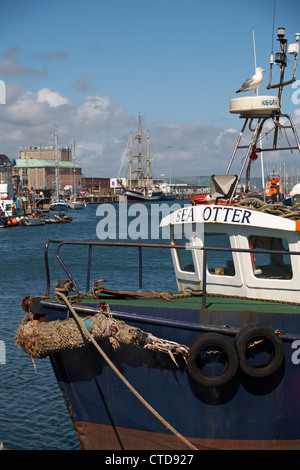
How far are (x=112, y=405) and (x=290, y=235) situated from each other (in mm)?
3654

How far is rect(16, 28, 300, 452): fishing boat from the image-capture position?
783 cm

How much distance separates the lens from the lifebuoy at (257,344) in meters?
7.72

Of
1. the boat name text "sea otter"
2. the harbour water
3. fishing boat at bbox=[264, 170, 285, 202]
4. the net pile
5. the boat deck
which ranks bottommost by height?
the harbour water

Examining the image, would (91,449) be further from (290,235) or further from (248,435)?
(290,235)

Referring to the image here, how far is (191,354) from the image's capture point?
7.73m

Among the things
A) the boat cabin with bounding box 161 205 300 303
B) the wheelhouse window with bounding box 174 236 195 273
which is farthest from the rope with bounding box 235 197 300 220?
the wheelhouse window with bounding box 174 236 195 273

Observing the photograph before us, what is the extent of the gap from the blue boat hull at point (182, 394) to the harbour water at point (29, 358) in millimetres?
2750

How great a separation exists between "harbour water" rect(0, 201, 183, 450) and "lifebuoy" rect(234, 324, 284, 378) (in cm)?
445

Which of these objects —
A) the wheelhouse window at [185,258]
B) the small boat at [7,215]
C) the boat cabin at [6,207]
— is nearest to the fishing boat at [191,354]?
the wheelhouse window at [185,258]

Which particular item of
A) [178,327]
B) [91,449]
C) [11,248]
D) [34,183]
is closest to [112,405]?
[91,449]

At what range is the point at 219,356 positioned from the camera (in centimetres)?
782

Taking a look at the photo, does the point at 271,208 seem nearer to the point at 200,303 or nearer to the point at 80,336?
the point at 200,303

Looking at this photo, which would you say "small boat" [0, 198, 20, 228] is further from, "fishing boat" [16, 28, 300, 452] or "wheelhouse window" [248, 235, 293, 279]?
"wheelhouse window" [248, 235, 293, 279]

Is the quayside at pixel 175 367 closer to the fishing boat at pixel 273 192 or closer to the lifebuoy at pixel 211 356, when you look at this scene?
the lifebuoy at pixel 211 356
